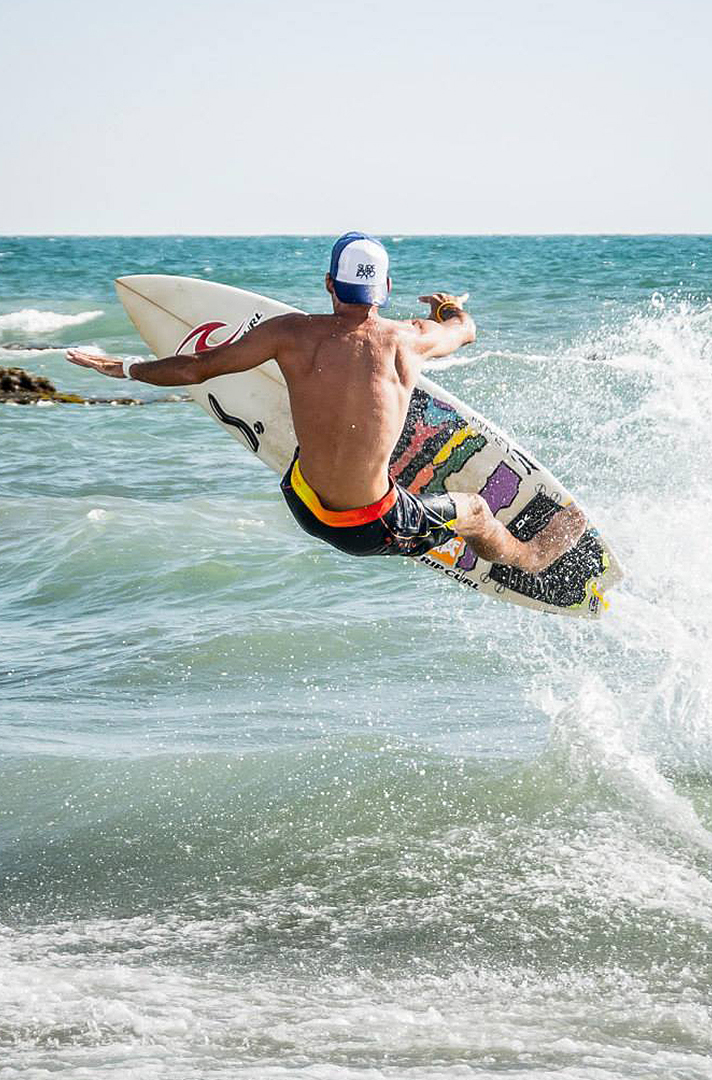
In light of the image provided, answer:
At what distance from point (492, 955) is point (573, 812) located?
141 centimetres

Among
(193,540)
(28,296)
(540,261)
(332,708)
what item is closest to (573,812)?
(332,708)

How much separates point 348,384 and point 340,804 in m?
2.28

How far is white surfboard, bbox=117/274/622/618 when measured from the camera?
737 centimetres

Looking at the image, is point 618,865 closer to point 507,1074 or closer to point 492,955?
point 492,955

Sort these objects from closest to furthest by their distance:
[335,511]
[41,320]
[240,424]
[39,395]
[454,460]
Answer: [335,511]
[454,460]
[240,424]
[39,395]
[41,320]

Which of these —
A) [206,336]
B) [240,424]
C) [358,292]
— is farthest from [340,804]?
[206,336]

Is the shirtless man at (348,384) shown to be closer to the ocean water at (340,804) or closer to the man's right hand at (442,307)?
the man's right hand at (442,307)

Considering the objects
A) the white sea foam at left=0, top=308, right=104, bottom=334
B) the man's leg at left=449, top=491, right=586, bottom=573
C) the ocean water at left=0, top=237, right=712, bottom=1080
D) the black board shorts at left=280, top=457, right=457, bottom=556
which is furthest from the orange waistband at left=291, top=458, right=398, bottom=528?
the white sea foam at left=0, top=308, right=104, bottom=334

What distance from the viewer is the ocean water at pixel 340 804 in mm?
4340

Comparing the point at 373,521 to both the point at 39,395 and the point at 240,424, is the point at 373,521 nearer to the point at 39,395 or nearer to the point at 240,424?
the point at 240,424

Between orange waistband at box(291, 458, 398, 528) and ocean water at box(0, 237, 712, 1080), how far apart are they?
152 centimetres

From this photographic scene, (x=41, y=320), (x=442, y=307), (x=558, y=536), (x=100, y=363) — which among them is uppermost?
(x=442, y=307)

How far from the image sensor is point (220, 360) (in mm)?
5250

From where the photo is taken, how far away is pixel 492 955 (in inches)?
192
